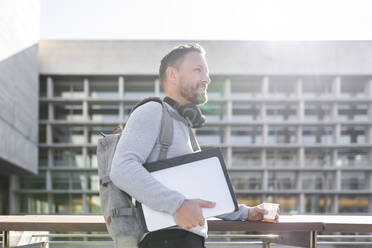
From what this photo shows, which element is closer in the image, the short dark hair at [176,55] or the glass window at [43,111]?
the short dark hair at [176,55]

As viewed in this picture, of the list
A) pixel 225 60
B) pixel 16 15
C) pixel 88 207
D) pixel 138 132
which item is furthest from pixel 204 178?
pixel 88 207

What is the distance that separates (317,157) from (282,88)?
7.40 meters

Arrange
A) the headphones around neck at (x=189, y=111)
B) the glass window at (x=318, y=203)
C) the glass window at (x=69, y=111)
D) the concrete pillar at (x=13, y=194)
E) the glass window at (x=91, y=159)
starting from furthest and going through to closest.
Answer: the glass window at (x=69, y=111) → the glass window at (x=318, y=203) → the glass window at (x=91, y=159) → the concrete pillar at (x=13, y=194) → the headphones around neck at (x=189, y=111)

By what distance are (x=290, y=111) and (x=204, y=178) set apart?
31.0 metres

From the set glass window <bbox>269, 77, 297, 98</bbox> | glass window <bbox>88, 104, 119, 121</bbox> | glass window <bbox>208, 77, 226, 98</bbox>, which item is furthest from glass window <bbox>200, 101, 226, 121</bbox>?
glass window <bbox>88, 104, 119, 121</bbox>

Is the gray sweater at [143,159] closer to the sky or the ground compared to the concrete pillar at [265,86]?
closer to the ground

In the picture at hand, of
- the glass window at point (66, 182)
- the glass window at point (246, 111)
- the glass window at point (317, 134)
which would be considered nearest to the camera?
the glass window at point (66, 182)

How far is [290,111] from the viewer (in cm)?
3062

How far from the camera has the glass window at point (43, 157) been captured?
93.8ft

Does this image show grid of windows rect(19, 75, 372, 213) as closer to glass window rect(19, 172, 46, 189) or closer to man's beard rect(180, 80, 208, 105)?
glass window rect(19, 172, 46, 189)

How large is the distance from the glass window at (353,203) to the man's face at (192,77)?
32.4 meters

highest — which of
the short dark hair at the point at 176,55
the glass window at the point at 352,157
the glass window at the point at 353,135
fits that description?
the glass window at the point at 353,135

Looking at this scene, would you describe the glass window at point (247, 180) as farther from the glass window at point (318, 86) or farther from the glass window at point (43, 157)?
the glass window at point (43, 157)

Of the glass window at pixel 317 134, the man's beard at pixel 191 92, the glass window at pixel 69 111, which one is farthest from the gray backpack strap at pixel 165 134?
the glass window at pixel 317 134
